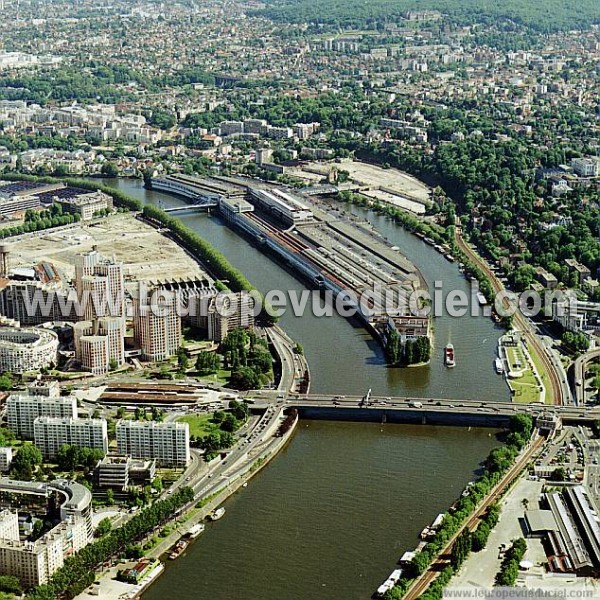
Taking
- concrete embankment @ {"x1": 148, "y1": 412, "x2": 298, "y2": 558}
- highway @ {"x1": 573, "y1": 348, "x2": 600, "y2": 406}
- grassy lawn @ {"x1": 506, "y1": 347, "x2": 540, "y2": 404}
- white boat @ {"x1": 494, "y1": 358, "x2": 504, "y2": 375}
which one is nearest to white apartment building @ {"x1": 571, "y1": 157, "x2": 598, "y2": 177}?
highway @ {"x1": 573, "y1": 348, "x2": 600, "y2": 406}

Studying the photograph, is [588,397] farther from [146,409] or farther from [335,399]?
[146,409]

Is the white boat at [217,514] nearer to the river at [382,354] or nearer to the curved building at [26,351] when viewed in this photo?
the river at [382,354]

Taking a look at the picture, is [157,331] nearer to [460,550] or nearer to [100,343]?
[100,343]

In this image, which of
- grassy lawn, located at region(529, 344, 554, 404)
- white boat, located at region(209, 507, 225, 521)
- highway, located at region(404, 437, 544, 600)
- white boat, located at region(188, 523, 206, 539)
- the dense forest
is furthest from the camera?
the dense forest

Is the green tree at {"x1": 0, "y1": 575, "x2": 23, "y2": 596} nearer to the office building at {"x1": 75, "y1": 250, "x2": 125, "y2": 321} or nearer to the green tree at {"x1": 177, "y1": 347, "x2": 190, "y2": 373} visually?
the green tree at {"x1": 177, "y1": 347, "x2": 190, "y2": 373}

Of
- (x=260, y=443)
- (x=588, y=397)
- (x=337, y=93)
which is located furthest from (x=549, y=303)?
(x=337, y=93)

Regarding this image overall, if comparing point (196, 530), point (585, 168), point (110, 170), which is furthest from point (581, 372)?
point (110, 170)
